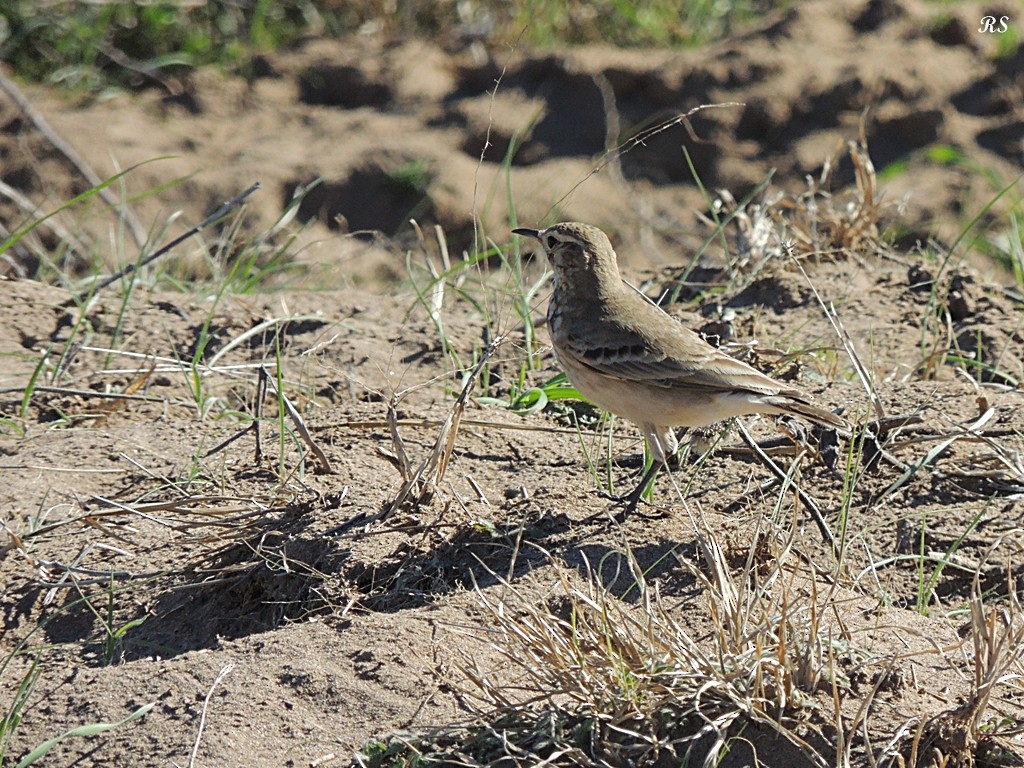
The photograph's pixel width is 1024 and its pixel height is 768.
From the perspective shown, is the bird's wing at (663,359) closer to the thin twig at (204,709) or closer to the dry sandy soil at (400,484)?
the dry sandy soil at (400,484)

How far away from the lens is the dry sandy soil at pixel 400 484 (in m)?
3.31

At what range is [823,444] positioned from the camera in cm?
441

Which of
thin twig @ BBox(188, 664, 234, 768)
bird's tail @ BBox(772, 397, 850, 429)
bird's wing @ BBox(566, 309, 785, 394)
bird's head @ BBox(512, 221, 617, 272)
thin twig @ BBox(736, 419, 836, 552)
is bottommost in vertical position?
thin twig @ BBox(736, 419, 836, 552)

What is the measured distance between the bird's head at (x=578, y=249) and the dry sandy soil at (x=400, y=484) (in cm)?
32

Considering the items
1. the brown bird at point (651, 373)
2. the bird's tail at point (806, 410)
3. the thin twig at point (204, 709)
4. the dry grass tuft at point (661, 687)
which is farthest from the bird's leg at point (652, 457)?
the thin twig at point (204, 709)

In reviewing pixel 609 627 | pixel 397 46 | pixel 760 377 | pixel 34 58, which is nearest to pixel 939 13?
pixel 397 46

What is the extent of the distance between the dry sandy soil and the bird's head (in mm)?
318

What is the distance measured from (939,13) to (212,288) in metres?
5.61

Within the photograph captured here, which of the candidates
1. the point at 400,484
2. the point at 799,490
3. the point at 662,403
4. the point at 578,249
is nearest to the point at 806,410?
the point at 799,490

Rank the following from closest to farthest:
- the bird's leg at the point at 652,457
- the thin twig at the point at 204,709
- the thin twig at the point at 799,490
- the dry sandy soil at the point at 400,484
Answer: the thin twig at the point at 204,709
the dry sandy soil at the point at 400,484
the thin twig at the point at 799,490
the bird's leg at the point at 652,457

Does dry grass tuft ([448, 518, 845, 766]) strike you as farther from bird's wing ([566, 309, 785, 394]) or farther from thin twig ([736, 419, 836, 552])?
bird's wing ([566, 309, 785, 394])

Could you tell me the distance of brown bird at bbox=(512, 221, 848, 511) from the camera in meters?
4.18

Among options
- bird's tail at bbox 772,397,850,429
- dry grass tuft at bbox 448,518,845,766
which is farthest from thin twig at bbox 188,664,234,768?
bird's tail at bbox 772,397,850,429

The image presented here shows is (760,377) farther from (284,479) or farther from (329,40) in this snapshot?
(329,40)
